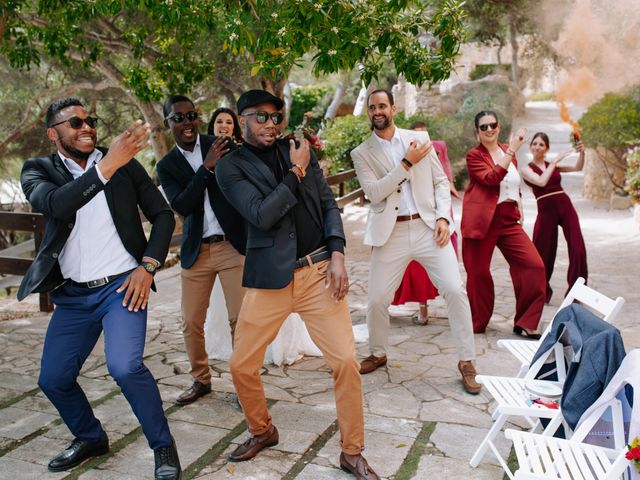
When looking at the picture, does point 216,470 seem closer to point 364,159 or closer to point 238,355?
point 238,355

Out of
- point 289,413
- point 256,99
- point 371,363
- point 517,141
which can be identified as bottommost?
point 289,413

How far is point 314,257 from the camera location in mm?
3814

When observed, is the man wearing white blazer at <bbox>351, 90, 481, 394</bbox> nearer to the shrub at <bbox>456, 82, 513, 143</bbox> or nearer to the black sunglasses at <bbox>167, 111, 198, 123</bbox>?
the black sunglasses at <bbox>167, 111, 198, 123</bbox>

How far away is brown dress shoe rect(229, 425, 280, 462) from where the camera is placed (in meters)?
3.96

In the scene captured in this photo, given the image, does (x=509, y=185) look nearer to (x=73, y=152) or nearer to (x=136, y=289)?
(x=136, y=289)

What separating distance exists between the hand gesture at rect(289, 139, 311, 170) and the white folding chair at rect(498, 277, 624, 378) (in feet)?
5.80

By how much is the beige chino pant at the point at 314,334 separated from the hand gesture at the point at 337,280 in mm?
43

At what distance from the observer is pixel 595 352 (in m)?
3.33

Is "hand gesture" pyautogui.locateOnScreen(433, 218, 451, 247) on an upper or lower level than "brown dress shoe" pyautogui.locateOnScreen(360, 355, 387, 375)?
upper

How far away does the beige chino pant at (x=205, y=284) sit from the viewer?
473 cm

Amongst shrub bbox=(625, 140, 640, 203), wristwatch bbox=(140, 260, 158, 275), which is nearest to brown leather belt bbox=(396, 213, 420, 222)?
wristwatch bbox=(140, 260, 158, 275)

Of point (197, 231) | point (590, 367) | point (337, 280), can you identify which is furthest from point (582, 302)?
point (197, 231)

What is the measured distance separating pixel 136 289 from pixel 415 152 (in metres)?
2.24

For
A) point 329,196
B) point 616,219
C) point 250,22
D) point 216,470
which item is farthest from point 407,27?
point 616,219
